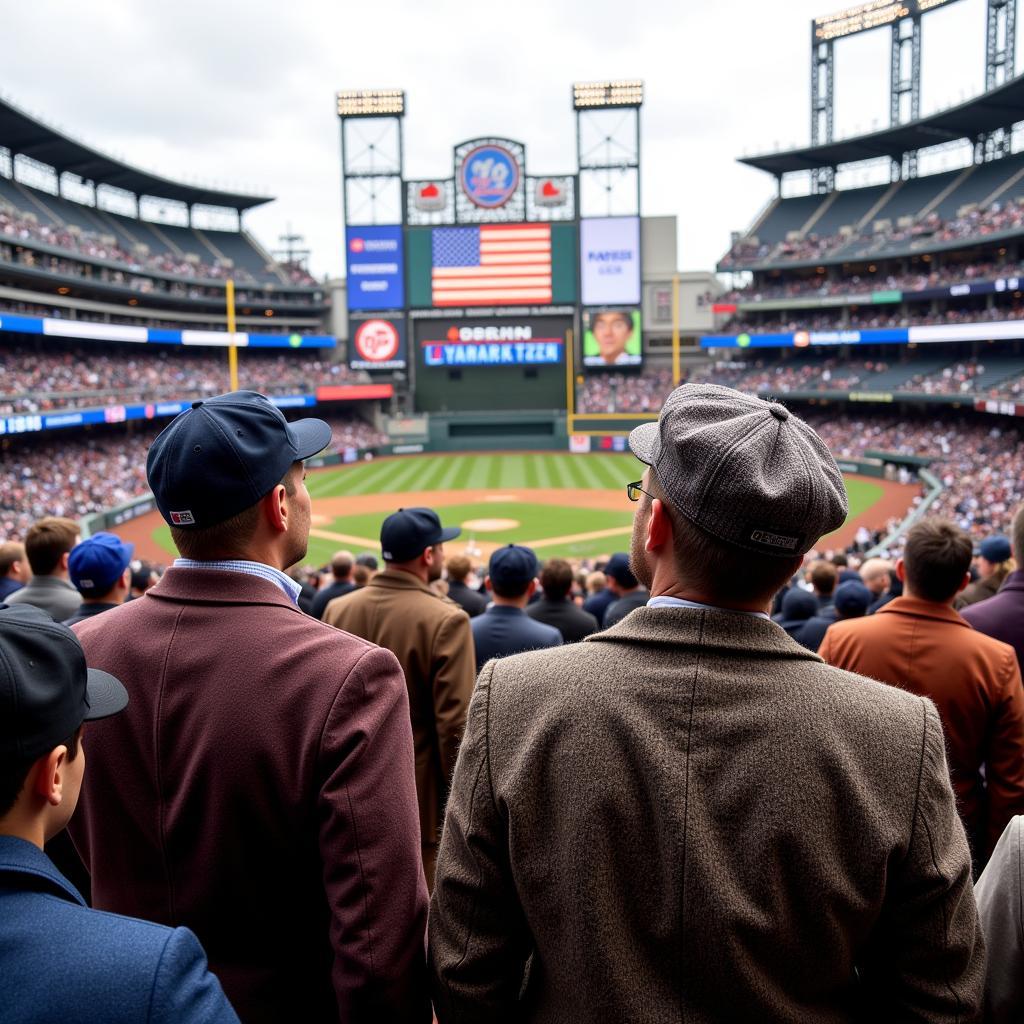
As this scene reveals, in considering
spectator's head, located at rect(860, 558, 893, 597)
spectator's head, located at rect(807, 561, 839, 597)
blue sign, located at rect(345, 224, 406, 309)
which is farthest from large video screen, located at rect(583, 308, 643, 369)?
spectator's head, located at rect(807, 561, 839, 597)

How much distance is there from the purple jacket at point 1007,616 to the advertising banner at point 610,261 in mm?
52090

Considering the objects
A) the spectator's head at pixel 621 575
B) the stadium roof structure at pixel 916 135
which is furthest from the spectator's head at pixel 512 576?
the stadium roof structure at pixel 916 135

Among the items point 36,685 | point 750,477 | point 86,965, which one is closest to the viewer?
point 86,965

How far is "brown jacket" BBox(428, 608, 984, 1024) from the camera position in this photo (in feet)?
5.66

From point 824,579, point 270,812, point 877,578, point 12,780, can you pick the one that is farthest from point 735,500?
point 877,578

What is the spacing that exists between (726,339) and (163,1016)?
56.3 meters

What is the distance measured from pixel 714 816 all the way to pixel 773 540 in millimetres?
577

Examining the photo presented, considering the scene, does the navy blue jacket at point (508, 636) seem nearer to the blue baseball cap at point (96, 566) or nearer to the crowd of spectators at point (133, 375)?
the blue baseball cap at point (96, 566)

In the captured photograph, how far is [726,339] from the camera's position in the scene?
5478 centimetres

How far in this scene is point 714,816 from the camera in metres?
1.74

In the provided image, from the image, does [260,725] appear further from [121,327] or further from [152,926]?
[121,327]

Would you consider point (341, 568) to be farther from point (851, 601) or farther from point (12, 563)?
point (851, 601)

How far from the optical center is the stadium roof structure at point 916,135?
1647 inches

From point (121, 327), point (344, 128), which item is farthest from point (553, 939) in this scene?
point (344, 128)
